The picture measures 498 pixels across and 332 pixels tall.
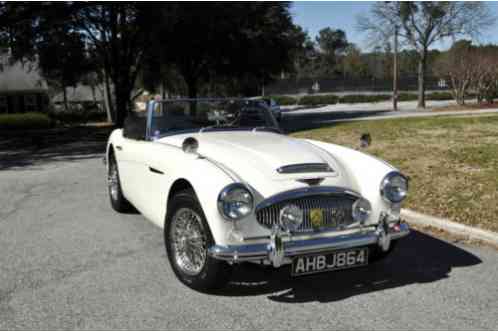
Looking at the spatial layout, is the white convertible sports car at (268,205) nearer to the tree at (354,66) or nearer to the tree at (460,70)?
the tree at (460,70)

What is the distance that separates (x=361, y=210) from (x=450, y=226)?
2.19m

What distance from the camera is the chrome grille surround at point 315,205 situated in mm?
3791

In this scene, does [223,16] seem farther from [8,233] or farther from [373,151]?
[8,233]

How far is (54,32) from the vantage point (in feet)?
75.1

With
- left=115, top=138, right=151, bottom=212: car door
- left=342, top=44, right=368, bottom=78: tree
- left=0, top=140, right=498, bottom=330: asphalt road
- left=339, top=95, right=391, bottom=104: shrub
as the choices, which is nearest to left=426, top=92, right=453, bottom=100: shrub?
left=339, top=95, right=391, bottom=104: shrub

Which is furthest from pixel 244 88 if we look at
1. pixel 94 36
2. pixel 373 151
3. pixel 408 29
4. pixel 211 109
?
pixel 211 109

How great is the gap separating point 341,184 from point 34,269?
2.87 m

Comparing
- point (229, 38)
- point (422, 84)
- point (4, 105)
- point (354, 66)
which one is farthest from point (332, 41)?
point (229, 38)

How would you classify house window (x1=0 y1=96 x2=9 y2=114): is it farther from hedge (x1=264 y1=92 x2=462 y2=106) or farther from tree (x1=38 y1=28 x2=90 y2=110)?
hedge (x1=264 y1=92 x2=462 y2=106)

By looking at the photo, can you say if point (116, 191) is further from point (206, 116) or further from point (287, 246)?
point (287, 246)

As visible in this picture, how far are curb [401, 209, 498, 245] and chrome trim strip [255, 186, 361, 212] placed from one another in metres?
2.12

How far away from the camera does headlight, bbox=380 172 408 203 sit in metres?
4.20

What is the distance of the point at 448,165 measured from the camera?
27.3 ft

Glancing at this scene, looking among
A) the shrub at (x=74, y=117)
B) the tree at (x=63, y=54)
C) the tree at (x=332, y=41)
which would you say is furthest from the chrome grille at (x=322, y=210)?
the tree at (x=332, y=41)
